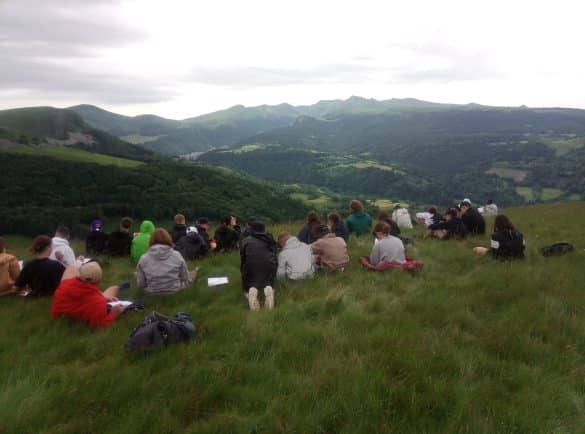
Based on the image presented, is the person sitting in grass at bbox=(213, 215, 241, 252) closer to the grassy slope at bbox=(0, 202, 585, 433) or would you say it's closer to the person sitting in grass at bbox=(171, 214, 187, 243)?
the person sitting in grass at bbox=(171, 214, 187, 243)

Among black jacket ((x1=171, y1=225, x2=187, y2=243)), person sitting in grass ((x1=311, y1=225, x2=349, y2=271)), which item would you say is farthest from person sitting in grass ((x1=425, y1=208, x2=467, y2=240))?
black jacket ((x1=171, y1=225, x2=187, y2=243))

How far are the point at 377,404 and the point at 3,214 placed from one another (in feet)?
322

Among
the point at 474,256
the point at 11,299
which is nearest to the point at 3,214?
the point at 11,299

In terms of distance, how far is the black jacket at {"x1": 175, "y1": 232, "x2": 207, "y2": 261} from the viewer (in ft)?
30.2

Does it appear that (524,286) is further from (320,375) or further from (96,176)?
(96,176)

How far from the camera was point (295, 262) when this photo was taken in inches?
280

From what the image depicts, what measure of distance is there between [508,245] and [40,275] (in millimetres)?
9416

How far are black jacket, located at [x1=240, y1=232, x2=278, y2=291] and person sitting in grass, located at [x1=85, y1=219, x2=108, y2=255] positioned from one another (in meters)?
6.20

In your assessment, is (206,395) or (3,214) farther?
(3,214)

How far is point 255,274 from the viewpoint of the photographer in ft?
20.6

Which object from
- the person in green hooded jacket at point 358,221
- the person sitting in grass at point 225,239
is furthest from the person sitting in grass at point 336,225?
the person sitting in grass at point 225,239

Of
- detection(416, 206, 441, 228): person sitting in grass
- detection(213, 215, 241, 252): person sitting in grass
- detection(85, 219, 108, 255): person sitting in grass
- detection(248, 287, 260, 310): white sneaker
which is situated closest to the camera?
detection(248, 287, 260, 310): white sneaker

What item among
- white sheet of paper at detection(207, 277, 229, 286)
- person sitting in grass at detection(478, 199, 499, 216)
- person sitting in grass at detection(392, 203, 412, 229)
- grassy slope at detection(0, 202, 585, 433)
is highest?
grassy slope at detection(0, 202, 585, 433)

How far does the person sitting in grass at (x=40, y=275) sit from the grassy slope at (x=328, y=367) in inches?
18.7
